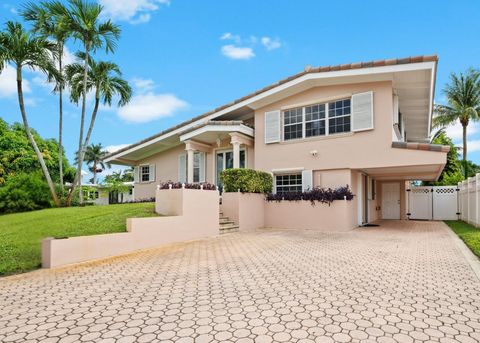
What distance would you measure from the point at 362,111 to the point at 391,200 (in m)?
10.1

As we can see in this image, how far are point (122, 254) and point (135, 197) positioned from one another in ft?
42.7

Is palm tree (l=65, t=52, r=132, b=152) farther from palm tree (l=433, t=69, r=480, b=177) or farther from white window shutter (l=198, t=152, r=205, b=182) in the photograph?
palm tree (l=433, t=69, r=480, b=177)

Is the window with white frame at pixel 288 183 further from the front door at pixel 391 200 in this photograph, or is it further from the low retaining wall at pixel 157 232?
the front door at pixel 391 200

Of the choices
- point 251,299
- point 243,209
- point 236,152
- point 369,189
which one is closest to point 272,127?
point 236,152

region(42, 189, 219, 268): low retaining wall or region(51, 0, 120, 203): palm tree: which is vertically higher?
region(51, 0, 120, 203): palm tree

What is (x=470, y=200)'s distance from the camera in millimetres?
14602

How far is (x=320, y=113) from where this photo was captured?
14633mm

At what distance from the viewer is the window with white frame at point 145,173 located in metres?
20.8

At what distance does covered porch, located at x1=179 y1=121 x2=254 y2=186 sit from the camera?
50.8 ft

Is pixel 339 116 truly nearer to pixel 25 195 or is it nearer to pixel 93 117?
pixel 93 117

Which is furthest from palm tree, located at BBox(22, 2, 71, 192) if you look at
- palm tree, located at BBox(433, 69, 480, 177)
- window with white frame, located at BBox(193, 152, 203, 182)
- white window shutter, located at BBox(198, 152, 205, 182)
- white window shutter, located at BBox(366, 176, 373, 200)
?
palm tree, located at BBox(433, 69, 480, 177)

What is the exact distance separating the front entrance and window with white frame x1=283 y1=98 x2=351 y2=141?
298cm

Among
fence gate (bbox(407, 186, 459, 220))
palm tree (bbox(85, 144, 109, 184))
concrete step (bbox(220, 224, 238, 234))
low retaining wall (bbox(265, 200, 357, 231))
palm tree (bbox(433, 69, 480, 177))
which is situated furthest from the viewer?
palm tree (bbox(85, 144, 109, 184))

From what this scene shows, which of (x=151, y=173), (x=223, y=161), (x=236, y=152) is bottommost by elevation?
(x=151, y=173)
